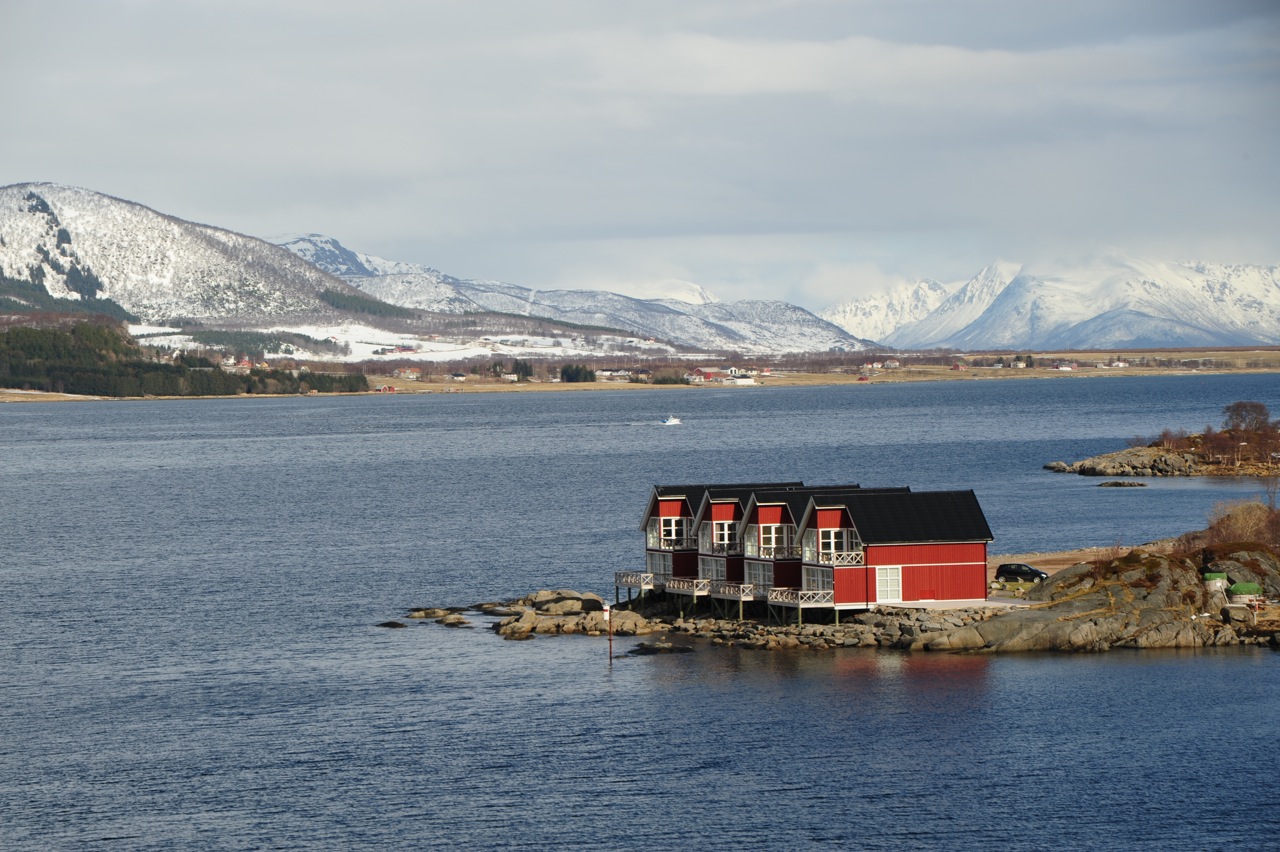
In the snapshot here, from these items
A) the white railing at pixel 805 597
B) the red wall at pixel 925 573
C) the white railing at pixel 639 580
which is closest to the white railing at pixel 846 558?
the red wall at pixel 925 573

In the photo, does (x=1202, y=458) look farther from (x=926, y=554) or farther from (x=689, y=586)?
(x=689, y=586)

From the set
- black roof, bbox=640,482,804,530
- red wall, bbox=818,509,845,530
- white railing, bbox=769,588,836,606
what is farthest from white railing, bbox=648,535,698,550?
red wall, bbox=818,509,845,530

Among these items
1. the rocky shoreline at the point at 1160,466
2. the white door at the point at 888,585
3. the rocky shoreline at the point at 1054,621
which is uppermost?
the rocky shoreline at the point at 1160,466

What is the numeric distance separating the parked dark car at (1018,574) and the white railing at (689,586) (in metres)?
15.2

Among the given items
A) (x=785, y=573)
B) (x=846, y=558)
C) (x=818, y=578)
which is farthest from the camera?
(x=785, y=573)

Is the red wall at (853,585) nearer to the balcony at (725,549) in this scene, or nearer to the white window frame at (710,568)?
the balcony at (725,549)

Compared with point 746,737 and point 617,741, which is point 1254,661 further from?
point 617,741

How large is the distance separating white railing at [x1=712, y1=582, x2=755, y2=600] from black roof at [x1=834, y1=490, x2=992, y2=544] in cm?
561

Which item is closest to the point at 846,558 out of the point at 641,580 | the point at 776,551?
the point at 776,551

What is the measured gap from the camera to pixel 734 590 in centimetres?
7631

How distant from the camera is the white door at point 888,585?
72938mm

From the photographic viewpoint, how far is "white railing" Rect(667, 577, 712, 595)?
7738 cm

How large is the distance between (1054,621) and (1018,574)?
11089 millimetres

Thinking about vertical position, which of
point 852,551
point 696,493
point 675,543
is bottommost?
point 675,543
